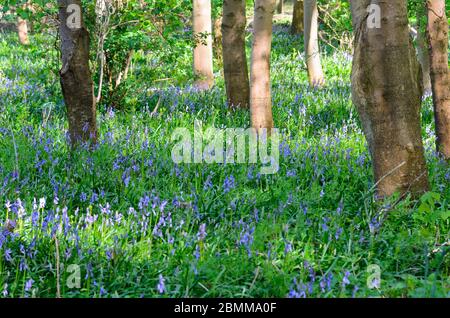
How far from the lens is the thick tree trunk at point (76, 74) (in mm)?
6652

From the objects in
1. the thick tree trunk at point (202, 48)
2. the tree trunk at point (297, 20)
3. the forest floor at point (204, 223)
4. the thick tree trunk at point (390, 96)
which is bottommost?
the forest floor at point (204, 223)

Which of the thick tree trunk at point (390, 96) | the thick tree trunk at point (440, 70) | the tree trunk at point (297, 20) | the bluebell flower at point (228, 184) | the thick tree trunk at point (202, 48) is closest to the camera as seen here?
the thick tree trunk at point (390, 96)

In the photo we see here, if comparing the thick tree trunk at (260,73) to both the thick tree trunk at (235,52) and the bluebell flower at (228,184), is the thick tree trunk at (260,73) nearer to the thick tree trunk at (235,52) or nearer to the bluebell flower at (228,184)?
the thick tree trunk at (235,52)

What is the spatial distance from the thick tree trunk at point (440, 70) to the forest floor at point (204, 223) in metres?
0.32

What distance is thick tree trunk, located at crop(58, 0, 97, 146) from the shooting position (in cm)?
665

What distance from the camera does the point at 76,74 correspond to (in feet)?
22.2

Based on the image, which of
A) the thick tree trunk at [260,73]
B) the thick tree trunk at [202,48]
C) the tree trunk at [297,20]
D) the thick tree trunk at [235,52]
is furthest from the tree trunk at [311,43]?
the tree trunk at [297,20]

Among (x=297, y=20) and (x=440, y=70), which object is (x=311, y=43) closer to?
(x=440, y=70)

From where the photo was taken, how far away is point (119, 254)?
4090 millimetres

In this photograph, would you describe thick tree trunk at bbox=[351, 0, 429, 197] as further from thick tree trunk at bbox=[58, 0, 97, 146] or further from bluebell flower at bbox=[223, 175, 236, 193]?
thick tree trunk at bbox=[58, 0, 97, 146]

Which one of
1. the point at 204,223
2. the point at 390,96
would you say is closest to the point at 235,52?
the point at 390,96

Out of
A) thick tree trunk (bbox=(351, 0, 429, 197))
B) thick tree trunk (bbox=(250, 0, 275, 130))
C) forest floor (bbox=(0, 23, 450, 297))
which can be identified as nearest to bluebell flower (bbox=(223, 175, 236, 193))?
forest floor (bbox=(0, 23, 450, 297))
